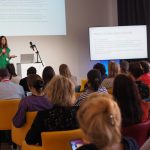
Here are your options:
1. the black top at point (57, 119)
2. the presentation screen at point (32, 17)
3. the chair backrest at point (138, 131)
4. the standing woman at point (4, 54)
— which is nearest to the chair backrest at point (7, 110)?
the black top at point (57, 119)

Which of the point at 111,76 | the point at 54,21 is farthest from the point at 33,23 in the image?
the point at 111,76

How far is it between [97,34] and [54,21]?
1.16 meters

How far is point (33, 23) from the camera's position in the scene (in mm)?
Answer: 8688

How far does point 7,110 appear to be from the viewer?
4113 mm

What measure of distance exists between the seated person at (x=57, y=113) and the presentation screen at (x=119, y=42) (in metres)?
6.25

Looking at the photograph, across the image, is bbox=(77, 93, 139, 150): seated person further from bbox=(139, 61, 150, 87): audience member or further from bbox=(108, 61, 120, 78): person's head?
bbox=(108, 61, 120, 78): person's head

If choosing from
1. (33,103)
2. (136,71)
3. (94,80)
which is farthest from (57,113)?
(136,71)

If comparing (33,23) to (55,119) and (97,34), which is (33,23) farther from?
(55,119)

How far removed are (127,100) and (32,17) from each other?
6467mm

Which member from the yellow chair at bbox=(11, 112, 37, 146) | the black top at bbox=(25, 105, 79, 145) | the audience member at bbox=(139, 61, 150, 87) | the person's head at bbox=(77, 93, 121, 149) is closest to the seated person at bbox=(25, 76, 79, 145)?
the black top at bbox=(25, 105, 79, 145)

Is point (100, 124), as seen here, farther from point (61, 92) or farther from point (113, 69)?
point (113, 69)

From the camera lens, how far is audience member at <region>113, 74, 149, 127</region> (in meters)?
2.49

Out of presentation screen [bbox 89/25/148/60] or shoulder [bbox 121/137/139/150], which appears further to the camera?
presentation screen [bbox 89/25/148/60]

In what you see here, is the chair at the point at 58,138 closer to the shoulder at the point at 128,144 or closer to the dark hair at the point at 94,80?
the shoulder at the point at 128,144
